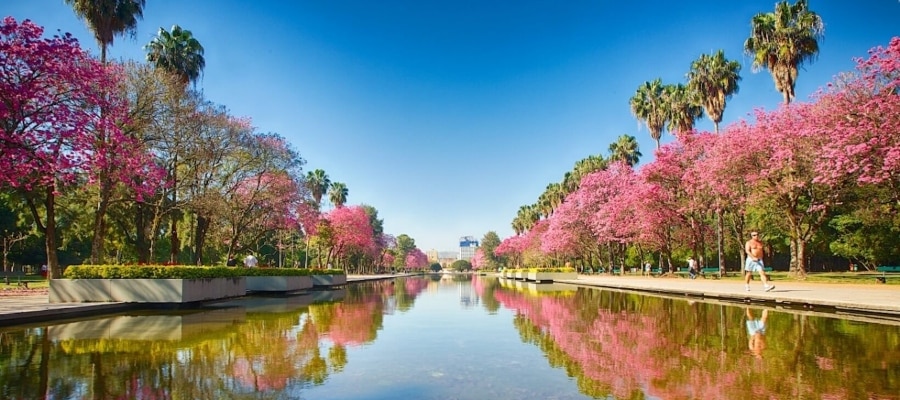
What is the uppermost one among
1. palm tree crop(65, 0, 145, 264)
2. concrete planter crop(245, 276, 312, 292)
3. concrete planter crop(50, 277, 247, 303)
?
palm tree crop(65, 0, 145, 264)

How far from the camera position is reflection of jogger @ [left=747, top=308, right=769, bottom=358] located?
937cm

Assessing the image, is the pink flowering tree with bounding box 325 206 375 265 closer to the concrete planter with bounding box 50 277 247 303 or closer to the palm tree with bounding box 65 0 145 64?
the palm tree with bounding box 65 0 145 64

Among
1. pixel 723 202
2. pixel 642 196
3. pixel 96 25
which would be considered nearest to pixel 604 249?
pixel 642 196

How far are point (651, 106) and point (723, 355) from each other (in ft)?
157

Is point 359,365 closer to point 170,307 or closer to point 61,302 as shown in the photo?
point 170,307

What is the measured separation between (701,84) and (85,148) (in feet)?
133

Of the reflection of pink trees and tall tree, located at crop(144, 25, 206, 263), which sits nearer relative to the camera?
the reflection of pink trees

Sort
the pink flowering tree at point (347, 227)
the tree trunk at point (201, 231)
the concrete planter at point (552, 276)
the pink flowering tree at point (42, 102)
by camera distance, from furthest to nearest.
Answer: the pink flowering tree at point (347, 227), the concrete planter at point (552, 276), the tree trunk at point (201, 231), the pink flowering tree at point (42, 102)

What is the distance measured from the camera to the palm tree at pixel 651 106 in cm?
5216

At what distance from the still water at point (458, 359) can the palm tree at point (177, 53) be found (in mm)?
21047

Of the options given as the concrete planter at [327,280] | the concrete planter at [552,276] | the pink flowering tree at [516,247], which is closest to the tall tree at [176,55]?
the concrete planter at [327,280]

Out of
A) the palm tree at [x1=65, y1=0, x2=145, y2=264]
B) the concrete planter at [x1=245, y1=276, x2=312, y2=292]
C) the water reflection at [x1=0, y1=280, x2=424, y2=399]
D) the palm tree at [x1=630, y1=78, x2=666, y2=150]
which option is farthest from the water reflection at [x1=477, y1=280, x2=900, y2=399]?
the palm tree at [x1=630, y1=78, x2=666, y2=150]

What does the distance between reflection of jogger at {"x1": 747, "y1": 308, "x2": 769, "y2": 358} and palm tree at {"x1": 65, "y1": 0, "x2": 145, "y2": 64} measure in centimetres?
2838

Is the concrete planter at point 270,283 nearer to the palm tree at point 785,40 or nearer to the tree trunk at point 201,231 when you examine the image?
the tree trunk at point 201,231
